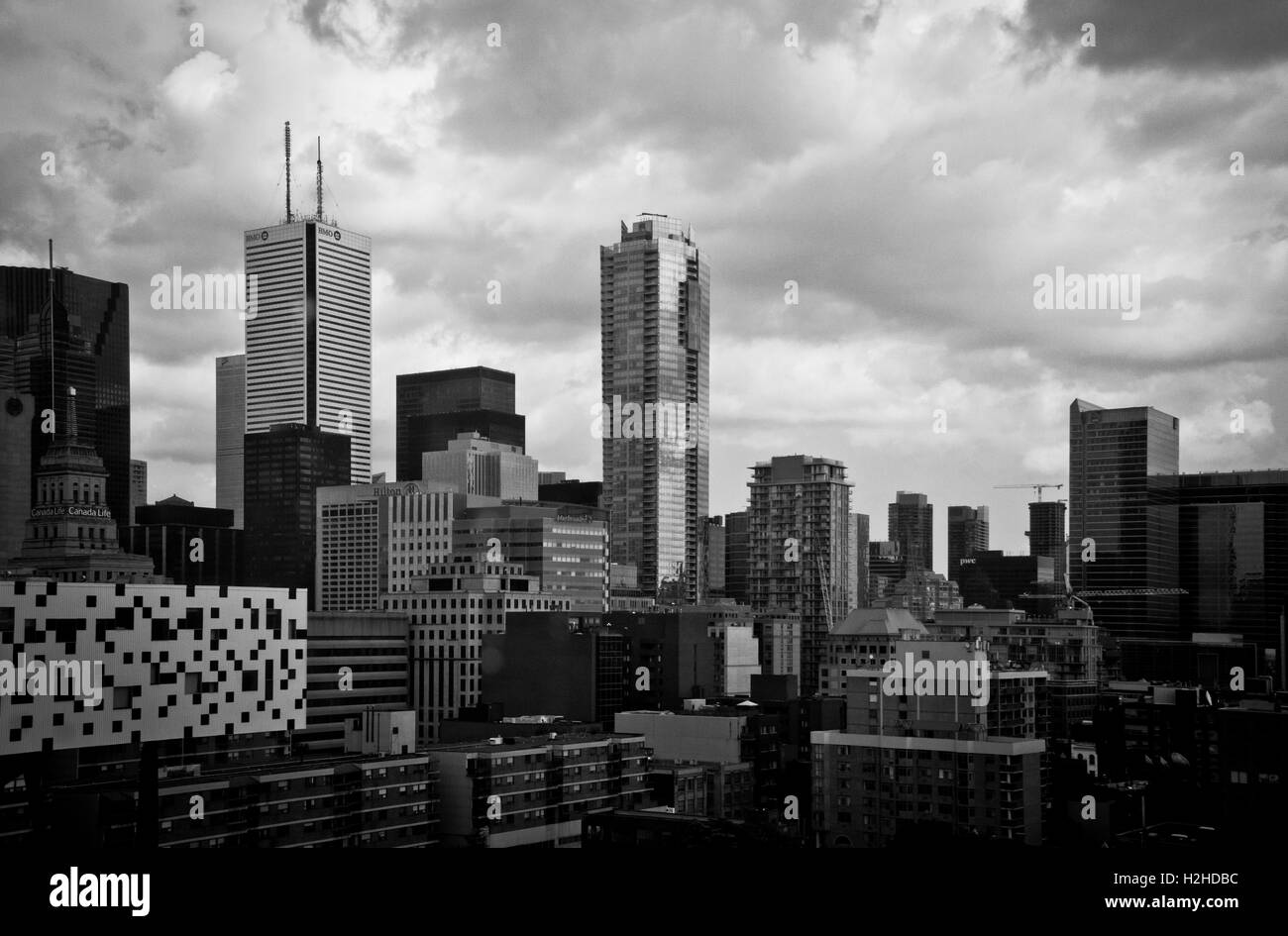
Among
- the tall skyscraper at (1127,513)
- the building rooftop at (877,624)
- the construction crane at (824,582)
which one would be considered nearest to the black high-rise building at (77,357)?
the building rooftop at (877,624)

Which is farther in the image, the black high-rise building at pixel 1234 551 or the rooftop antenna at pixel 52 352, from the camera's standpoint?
the black high-rise building at pixel 1234 551

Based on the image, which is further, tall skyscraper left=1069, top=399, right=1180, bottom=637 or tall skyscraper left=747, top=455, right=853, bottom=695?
tall skyscraper left=747, top=455, right=853, bottom=695

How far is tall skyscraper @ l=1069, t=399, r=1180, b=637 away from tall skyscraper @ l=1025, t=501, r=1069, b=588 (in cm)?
1944

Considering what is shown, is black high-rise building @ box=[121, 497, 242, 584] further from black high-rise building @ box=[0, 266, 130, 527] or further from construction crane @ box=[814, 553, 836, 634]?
construction crane @ box=[814, 553, 836, 634]

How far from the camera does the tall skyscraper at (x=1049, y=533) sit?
155512mm

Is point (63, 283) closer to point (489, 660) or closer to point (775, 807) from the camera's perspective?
point (489, 660)

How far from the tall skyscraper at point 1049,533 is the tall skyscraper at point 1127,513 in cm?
1944

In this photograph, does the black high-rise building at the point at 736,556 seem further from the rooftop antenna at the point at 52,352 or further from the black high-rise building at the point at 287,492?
the rooftop antenna at the point at 52,352

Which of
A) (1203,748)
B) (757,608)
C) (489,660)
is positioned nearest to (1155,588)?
(757,608)

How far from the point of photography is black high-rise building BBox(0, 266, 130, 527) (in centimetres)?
9375

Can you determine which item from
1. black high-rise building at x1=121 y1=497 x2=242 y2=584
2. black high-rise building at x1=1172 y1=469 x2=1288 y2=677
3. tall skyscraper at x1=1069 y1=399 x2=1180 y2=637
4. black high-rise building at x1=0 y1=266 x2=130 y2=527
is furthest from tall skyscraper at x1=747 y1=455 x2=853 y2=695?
black high-rise building at x1=0 y1=266 x2=130 y2=527

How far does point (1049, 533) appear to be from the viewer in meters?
159

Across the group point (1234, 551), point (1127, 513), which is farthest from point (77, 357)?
point (1234, 551)

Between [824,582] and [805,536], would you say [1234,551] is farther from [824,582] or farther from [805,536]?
[805,536]
